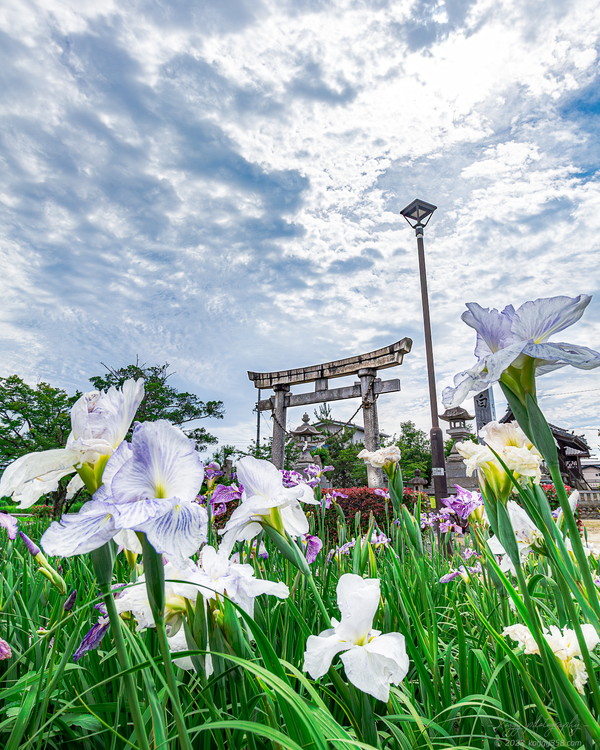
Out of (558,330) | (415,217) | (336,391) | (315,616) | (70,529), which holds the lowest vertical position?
(315,616)

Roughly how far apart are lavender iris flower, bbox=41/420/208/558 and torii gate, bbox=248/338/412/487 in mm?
9349

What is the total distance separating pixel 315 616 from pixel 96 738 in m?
0.75

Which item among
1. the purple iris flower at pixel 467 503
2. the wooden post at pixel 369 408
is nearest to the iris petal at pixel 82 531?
the purple iris flower at pixel 467 503

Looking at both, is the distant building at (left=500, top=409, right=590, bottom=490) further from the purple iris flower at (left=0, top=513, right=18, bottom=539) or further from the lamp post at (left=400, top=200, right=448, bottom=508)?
the purple iris flower at (left=0, top=513, right=18, bottom=539)

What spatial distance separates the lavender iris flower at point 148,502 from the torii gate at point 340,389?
30.7ft

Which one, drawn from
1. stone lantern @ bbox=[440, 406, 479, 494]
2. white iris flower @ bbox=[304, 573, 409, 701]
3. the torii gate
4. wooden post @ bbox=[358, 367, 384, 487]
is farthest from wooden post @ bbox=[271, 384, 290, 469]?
white iris flower @ bbox=[304, 573, 409, 701]

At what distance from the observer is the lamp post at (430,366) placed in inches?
300

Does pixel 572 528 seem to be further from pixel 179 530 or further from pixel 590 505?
pixel 590 505

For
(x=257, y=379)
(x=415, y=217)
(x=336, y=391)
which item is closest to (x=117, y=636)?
(x=415, y=217)

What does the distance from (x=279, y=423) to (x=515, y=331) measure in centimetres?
1095

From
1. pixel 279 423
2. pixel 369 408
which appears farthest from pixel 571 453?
pixel 279 423

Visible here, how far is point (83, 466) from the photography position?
624 millimetres

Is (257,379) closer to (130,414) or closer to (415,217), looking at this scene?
(415,217)

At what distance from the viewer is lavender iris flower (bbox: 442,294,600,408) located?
2.45 ft
